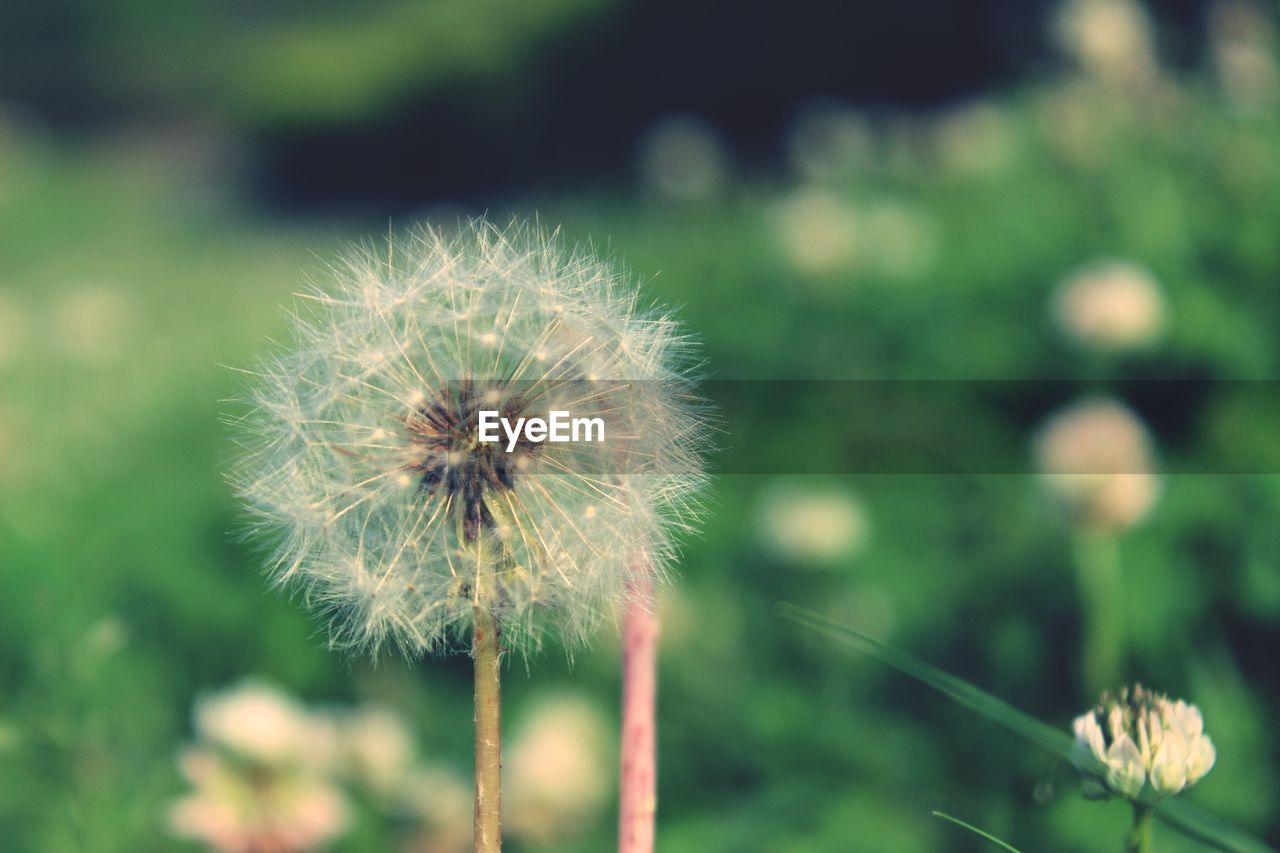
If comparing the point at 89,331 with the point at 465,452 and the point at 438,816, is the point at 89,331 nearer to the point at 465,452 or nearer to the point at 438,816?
the point at 438,816

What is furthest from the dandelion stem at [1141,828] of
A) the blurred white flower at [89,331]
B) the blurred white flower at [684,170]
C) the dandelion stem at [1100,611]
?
the blurred white flower at [684,170]

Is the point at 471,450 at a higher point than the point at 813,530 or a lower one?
lower

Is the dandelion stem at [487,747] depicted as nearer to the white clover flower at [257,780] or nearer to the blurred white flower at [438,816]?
the white clover flower at [257,780]

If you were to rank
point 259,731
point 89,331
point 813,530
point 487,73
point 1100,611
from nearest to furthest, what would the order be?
point 259,731
point 1100,611
point 813,530
point 89,331
point 487,73

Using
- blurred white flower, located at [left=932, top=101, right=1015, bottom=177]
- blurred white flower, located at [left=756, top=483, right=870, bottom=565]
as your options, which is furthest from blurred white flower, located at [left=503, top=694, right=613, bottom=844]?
blurred white flower, located at [left=932, top=101, right=1015, bottom=177]

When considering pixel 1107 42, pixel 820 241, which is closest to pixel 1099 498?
pixel 820 241

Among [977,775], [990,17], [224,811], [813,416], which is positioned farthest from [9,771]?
[990,17]

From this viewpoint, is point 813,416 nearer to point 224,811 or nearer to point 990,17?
point 224,811

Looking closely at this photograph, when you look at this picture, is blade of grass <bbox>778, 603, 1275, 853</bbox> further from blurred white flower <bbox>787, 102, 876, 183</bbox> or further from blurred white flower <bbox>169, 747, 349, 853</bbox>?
blurred white flower <bbox>787, 102, 876, 183</bbox>
